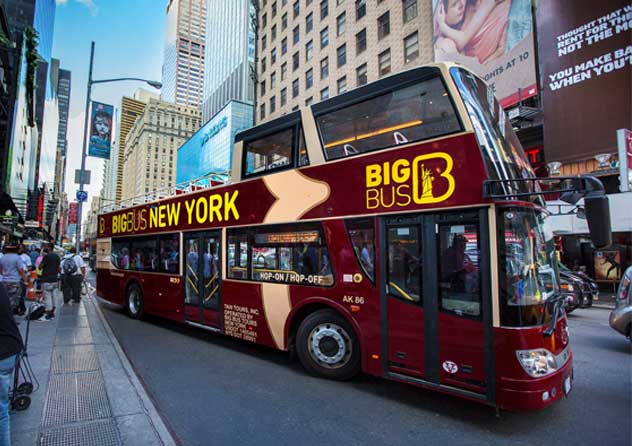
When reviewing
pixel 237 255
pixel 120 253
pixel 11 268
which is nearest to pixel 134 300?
pixel 120 253

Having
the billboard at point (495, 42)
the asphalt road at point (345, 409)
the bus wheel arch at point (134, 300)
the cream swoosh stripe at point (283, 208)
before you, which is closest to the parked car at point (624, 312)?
the asphalt road at point (345, 409)

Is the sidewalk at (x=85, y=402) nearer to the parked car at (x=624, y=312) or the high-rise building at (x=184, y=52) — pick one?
the parked car at (x=624, y=312)

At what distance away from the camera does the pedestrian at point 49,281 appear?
9155mm

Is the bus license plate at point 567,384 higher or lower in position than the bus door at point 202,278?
lower

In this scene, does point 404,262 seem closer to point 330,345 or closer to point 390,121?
point 330,345

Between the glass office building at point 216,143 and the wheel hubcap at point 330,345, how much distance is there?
102 feet

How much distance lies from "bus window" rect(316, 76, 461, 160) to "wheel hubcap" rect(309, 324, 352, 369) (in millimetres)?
2496

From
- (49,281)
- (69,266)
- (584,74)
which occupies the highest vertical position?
(584,74)

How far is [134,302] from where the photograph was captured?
10.2 m

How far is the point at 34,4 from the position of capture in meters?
26.9

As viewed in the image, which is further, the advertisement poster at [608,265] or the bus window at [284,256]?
the advertisement poster at [608,265]

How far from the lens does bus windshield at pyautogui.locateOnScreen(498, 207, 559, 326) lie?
358 cm

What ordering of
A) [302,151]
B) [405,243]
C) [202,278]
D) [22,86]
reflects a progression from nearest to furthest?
[405,243] → [302,151] → [202,278] → [22,86]

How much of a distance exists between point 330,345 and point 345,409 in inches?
41.1
